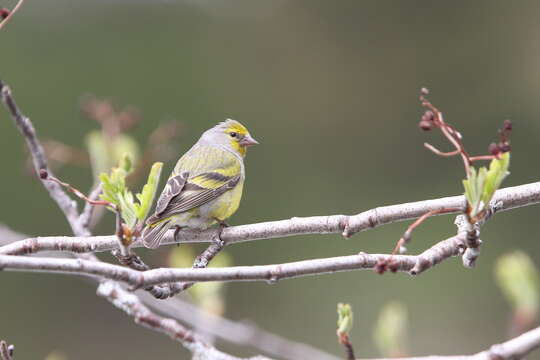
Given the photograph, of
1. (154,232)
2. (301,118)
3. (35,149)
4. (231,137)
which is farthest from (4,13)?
(301,118)

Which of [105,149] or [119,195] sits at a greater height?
[105,149]

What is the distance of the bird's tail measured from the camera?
3696mm

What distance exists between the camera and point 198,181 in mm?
4879

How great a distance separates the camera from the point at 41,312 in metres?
10.6

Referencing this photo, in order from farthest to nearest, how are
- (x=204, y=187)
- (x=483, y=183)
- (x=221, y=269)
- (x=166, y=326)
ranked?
(x=204, y=187) < (x=166, y=326) < (x=483, y=183) < (x=221, y=269)

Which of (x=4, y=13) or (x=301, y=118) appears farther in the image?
(x=301, y=118)

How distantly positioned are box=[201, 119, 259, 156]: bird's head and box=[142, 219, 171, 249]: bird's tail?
168 cm

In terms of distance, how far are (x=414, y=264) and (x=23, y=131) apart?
77.3 inches

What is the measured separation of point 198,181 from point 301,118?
7.09 metres

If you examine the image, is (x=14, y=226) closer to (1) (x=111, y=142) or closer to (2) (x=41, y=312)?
(2) (x=41, y=312)

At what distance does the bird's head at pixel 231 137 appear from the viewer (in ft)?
19.2

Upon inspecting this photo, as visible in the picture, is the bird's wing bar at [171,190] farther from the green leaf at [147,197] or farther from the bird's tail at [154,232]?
the green leaf at [147,197]

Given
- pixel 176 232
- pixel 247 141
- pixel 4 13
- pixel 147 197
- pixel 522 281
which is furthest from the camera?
pixel 247 141

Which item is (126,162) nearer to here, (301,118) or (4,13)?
(4,13)
